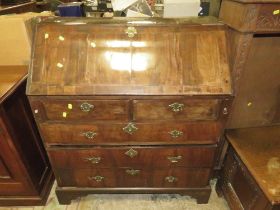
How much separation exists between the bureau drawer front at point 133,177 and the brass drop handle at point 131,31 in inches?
35.7

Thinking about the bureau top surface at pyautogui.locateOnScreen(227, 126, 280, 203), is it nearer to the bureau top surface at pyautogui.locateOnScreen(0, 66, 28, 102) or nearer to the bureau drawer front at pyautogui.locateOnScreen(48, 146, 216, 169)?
the bureau drawer front at pyautogui.locateOnScreen(48, 146, 216, 169)

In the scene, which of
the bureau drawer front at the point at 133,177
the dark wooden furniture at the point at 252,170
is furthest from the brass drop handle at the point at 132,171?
the dark wooden furniture at the point at 252,170

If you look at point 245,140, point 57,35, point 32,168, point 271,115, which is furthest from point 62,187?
point 271,115

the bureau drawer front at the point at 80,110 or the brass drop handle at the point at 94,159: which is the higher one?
the bureau drawer front at the point at 80,110

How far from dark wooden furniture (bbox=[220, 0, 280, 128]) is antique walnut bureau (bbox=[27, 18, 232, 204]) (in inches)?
5.4

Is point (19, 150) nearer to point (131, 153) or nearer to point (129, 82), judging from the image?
point (131, 153)

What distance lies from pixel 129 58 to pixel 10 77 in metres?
0.86

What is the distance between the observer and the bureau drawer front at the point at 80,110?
4.11 feet

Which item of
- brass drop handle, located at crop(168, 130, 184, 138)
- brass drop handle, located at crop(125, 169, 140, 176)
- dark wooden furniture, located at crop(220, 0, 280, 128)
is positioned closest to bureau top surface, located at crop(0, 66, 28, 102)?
brass drop handle, located at crop(125, 169, 140, 176)

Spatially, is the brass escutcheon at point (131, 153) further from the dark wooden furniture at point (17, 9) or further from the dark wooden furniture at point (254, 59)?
the dark wooden furniture at point (17, 9)

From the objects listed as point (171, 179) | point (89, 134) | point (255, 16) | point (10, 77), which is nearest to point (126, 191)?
point (171, 179)

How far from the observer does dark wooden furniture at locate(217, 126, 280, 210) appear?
4.09 ft

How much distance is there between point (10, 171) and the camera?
A: 158 centimetres

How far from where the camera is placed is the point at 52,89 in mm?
1217
